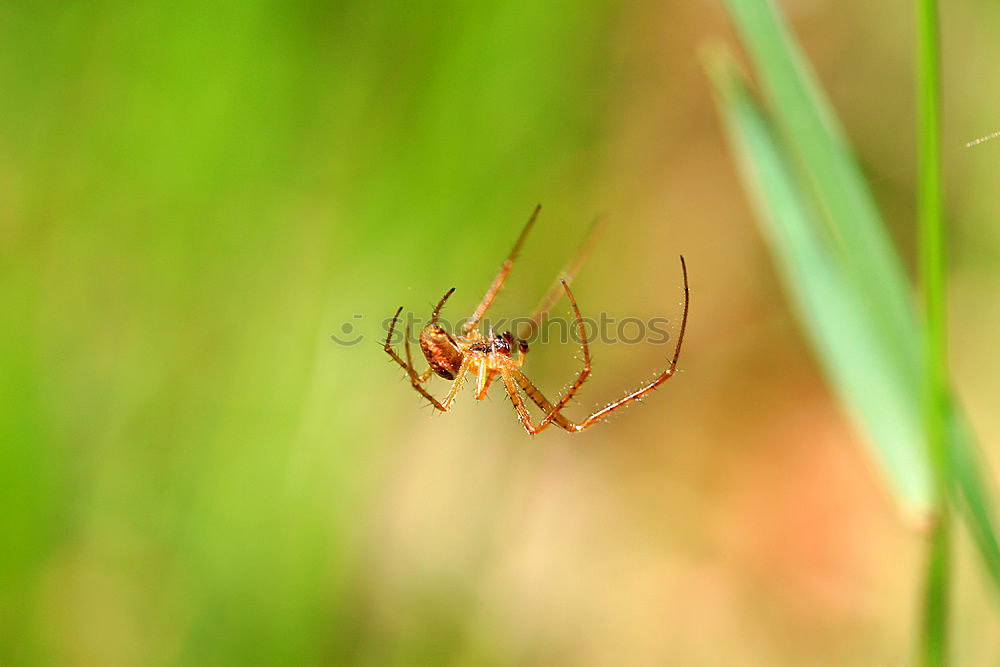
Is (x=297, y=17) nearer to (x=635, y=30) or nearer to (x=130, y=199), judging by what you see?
(x=130, y=199)

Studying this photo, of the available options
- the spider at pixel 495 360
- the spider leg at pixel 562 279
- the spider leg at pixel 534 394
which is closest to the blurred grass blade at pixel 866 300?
the spider at pixel 495 360

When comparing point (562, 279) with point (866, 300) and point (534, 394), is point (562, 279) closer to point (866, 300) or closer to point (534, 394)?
point (534, 394)

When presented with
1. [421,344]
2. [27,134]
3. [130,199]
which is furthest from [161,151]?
[421,344]

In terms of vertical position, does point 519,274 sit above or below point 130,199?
above

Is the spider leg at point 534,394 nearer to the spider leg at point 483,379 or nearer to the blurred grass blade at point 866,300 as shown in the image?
the spider leg at point 483,379

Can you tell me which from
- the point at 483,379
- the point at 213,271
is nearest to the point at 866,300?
the point at 483,379

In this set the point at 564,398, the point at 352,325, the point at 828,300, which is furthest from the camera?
the point at 352,325

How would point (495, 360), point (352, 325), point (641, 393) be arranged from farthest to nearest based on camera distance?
1. point (352, 325)
2. point (495, 360)
3. point (641, 393)
